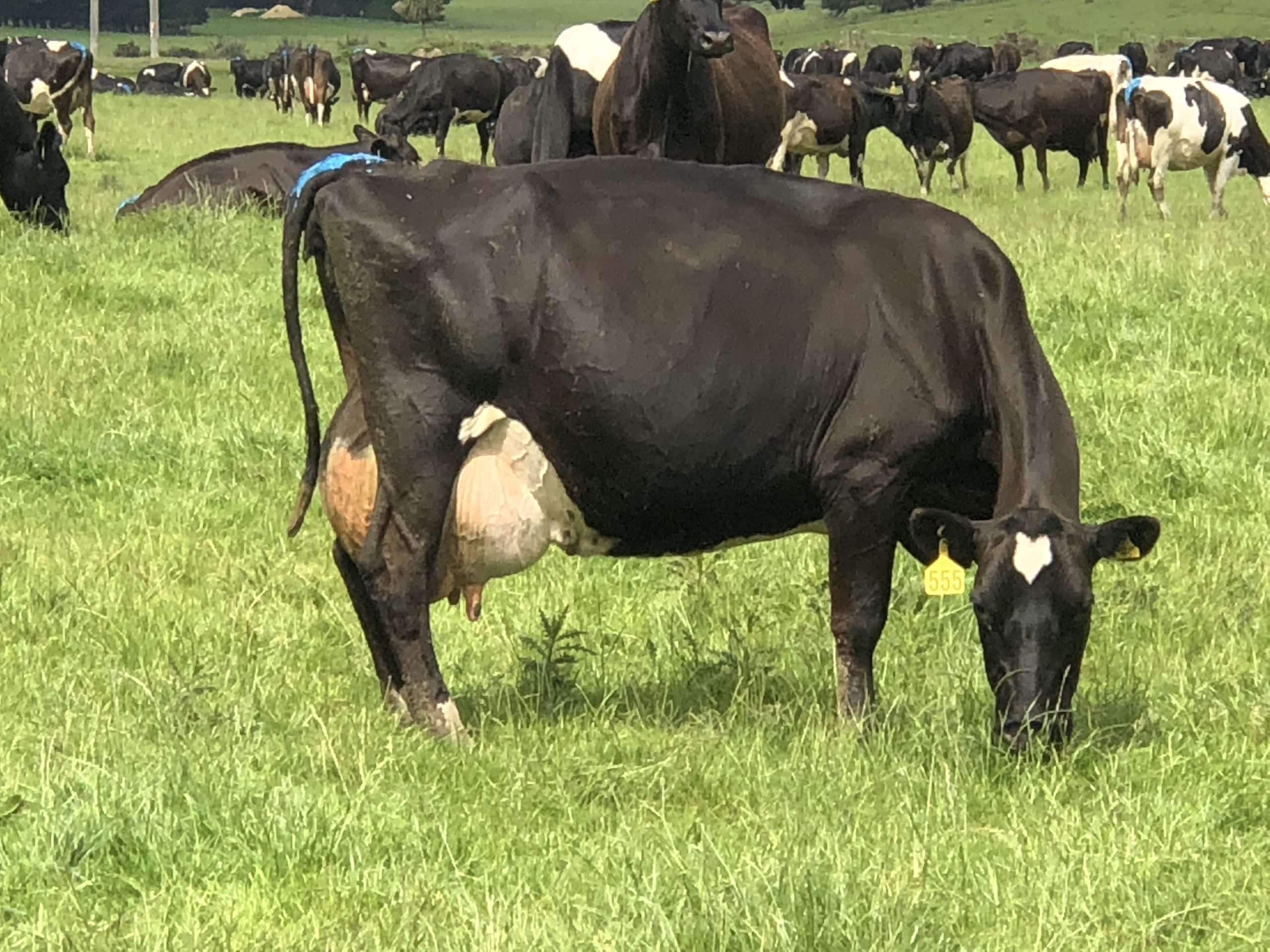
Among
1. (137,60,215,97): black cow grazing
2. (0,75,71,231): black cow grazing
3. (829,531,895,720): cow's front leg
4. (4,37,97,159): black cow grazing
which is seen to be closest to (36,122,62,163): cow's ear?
(0,75,71,231): black cow grazing

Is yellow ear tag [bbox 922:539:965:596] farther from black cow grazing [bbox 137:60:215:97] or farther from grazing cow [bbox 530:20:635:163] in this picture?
black cow grazing [bbox 137:60:215:97]

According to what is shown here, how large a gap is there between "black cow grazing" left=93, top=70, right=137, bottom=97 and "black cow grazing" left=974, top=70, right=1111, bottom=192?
116 feet

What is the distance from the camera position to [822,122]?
23234mm

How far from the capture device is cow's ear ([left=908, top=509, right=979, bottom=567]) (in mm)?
4531

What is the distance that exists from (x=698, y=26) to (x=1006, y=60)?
38298 mm

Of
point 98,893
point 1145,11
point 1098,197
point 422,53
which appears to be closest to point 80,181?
point 1098,197

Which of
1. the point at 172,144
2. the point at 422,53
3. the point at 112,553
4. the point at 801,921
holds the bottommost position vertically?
the point at 422,53

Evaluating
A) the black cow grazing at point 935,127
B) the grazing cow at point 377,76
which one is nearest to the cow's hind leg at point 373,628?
the black cow grazing at point 935,127

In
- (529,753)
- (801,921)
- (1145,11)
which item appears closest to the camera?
(801,921)

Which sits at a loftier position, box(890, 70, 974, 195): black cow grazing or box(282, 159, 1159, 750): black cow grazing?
box(282, 159, 1159, 750): black cow grazing

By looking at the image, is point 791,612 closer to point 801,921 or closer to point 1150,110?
point 801,921

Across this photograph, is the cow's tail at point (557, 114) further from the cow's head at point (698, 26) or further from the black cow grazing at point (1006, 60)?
the black cow grazing at point (1006, 60)

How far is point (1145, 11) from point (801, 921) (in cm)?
7831

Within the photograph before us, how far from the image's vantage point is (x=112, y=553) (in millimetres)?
6340
